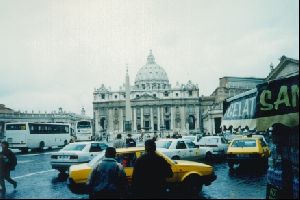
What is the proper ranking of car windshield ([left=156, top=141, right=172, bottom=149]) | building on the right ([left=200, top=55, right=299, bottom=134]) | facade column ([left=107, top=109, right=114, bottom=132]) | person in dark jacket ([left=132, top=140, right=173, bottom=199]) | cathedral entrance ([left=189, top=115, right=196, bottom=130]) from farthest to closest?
facade column ([left=107, top=109, right=114, bottom=132]), cathedral entrance ([left=189, top=115, right=196, bottom=130]), building on the right ([left=200, top=55, right=299, bottom=134]), car windshield ([left=156, top=141, right=172, bottom=149]), person in dark jacket ([left=132, top=140, right=173, bottom=199])

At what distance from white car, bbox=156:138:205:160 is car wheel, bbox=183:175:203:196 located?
5.89m

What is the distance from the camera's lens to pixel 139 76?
5945 inches

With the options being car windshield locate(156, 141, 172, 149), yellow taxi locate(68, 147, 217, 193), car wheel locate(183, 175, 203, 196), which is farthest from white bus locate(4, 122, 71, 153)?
car wheel locate(183, 175, 203, 196)

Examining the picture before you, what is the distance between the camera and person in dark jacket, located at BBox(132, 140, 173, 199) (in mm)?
7172

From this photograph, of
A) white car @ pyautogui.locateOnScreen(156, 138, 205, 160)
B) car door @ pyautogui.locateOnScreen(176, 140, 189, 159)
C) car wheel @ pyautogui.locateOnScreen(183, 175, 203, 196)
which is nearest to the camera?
car wheel @ pyautogui.locateOnScreen(183, 175, 203, 196)

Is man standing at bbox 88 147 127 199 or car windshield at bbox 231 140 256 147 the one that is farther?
car windshield at bbox 231 140 256 147

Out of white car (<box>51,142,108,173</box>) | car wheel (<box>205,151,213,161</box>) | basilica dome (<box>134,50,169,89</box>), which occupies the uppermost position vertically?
basilica dome (<box>134,50,169,89</box>)

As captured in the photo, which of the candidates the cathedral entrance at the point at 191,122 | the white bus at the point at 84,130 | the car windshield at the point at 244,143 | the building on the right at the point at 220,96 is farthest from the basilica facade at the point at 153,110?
the car windshield at the point at 244,143

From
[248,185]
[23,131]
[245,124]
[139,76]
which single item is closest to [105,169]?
[245,124]

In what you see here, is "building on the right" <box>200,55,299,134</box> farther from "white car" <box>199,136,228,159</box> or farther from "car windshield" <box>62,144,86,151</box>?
"car windshield" <box>62,144,86,151</box>

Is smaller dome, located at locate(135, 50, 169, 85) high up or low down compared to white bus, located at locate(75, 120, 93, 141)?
up

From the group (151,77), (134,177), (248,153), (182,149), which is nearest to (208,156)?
(182,149)

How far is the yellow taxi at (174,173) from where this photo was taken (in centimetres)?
1081

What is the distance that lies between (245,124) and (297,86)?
1.62 m
